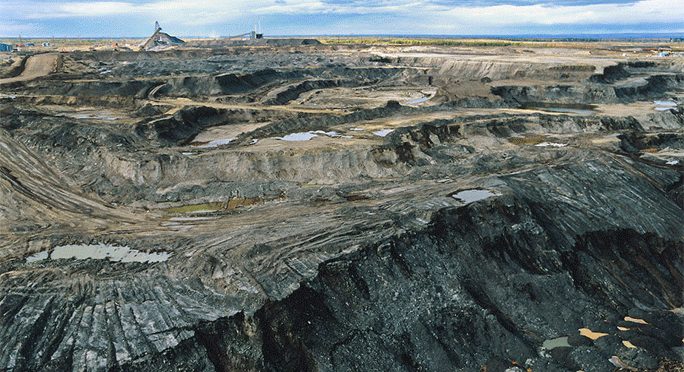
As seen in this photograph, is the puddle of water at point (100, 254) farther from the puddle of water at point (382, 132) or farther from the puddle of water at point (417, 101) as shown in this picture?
the puddle of water at point (417, 101)

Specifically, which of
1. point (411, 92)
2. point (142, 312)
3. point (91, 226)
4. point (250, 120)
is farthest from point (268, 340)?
point (411, 92)

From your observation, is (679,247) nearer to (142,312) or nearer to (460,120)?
(460,120)

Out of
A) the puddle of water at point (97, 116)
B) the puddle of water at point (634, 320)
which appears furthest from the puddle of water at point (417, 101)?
the puddle of water at point (634, 320)

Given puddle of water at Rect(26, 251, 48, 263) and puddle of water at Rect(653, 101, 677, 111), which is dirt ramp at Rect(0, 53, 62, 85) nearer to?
puddle of water at Rect(26, 251, 48, 263)

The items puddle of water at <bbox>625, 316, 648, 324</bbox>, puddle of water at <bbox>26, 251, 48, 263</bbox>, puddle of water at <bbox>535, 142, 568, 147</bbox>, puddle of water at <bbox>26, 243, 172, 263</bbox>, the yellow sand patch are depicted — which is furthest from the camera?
puddle of water at <bbox>535, 142, 568, 147</bbox>

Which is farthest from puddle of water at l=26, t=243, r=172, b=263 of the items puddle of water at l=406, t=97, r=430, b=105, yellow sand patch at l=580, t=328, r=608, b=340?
puddle of water at l=406, t=97, r=430, b=105

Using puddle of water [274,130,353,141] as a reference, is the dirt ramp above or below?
above
